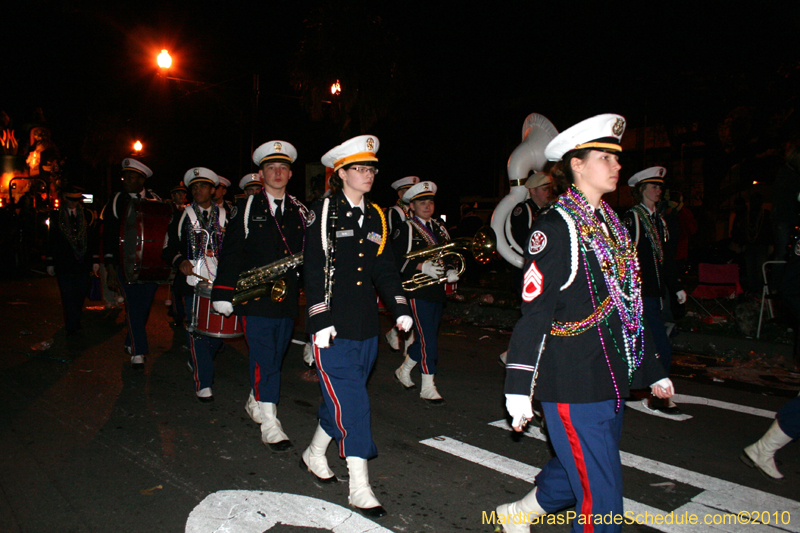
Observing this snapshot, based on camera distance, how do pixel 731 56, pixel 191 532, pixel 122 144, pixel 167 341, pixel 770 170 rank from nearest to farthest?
pixel 191 532 → pixel 167 341 → pixel 731 56 → pixel 770 170 → pixel 122 144

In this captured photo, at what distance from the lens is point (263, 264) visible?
4957 millimetres

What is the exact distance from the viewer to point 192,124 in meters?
34.0

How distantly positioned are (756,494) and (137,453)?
174 inches

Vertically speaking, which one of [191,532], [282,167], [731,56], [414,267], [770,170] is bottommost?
[191,532]

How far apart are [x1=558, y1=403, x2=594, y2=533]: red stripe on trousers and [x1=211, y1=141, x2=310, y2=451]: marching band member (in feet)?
8.72

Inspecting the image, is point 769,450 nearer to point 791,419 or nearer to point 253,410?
point 791,419

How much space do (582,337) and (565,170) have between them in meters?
0.88

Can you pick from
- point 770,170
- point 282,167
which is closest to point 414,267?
point 282,167

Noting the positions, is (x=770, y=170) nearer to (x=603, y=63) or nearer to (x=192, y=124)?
(x=603, y=63)

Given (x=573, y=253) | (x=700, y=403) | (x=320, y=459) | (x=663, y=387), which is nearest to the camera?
(x=573, y=253)

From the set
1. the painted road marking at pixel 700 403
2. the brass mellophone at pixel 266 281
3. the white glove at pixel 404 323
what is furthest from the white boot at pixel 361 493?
the painted road marking at pixel 700 403

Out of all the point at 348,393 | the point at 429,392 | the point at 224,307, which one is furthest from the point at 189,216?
the point at 348,393

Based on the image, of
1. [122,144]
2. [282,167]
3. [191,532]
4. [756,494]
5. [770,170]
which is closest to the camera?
[191,532]

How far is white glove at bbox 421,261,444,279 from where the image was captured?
5945mm
